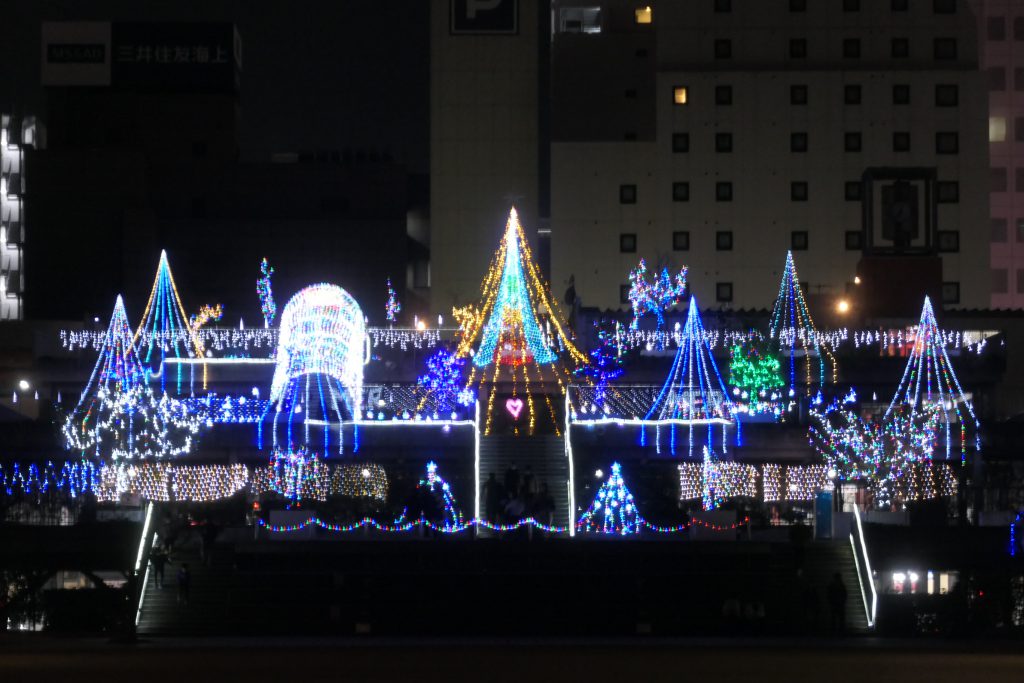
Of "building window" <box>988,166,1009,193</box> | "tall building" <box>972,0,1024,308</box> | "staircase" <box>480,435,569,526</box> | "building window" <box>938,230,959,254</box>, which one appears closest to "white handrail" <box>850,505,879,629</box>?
"staircase" <box>480,435,569,526</box>

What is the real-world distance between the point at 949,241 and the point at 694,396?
2416 cm

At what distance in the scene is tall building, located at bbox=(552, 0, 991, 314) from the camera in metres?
81.8

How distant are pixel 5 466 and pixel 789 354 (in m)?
31.7

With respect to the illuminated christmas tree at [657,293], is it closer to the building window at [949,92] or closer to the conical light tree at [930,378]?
the conical light tree at [930,378]

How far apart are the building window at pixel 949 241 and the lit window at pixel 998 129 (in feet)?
46.2

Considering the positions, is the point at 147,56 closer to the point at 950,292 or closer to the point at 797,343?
the point at 797,343

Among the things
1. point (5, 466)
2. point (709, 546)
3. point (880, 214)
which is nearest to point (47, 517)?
point (5, 466)

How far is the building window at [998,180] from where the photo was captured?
93.1 m

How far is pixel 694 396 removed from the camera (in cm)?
6362

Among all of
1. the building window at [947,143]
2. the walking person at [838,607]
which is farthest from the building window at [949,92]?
the walking person at [838,607]

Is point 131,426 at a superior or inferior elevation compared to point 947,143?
inferior

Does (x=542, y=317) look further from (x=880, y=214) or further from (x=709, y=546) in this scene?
(x=709, y=546)

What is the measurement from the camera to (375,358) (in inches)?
2712

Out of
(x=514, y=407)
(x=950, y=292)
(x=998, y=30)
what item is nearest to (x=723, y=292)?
(x=950, y=292)
